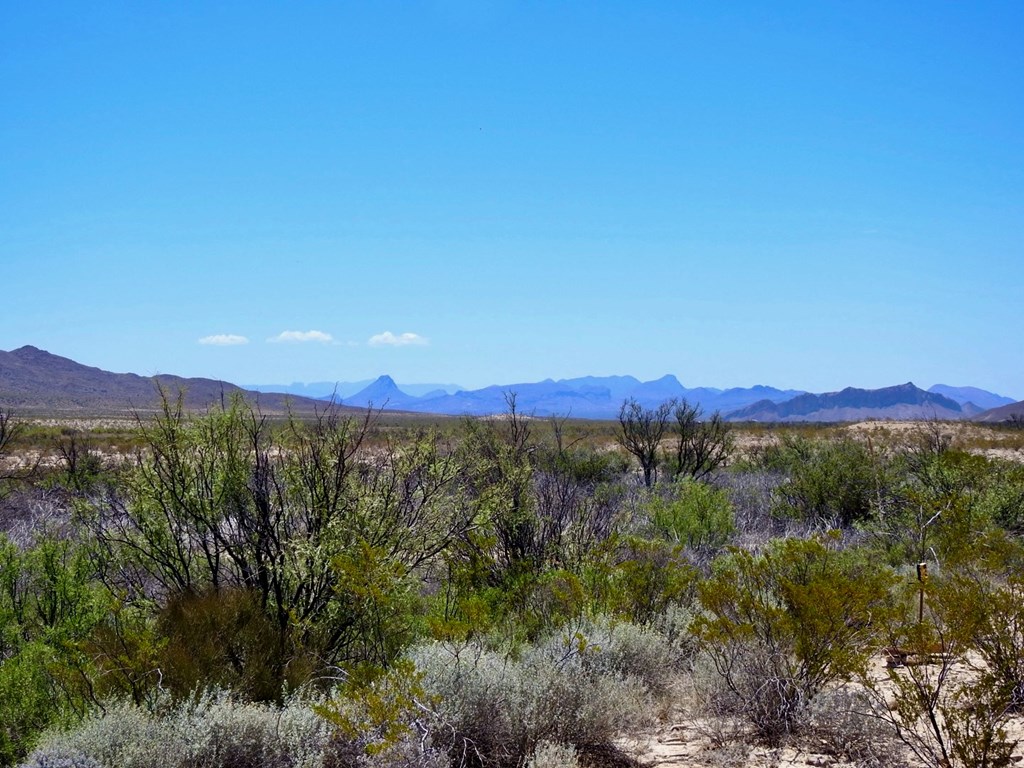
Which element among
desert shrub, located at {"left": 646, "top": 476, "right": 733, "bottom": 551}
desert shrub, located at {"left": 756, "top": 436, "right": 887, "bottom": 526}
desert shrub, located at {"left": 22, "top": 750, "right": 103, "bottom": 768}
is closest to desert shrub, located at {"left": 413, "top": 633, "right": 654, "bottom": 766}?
desert shrub, located at {"left": 22, "top": 750, "right": 103, "bottom": 768}

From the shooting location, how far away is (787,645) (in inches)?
220

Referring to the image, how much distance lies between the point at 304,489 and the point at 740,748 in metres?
4.19

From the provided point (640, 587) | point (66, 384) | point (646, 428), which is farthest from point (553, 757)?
point (66, 384)

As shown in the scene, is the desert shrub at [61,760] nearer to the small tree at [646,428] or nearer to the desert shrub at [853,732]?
the desert shrub at [853,732]

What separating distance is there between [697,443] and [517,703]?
18348 millimetres

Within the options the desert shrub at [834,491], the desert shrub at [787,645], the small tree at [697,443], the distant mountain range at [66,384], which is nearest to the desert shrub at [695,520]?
the desert shrub at [834,491]

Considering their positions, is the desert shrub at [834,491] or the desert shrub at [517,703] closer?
the desert shrub at [517,703]

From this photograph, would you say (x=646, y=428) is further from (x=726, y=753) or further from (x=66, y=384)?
(x=66, y=384)

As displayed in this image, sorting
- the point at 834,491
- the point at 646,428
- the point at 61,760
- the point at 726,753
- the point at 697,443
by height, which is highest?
the point at 646,428

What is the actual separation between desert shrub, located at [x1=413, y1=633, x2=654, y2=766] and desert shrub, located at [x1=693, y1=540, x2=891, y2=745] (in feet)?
2.38

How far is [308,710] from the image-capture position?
4.73 meters

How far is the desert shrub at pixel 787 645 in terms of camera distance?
17.1ft

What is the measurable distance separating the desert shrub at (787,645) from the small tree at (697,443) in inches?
616

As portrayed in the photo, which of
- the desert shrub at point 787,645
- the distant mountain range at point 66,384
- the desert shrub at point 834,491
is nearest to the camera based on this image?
the desert shrub at point 787,645
